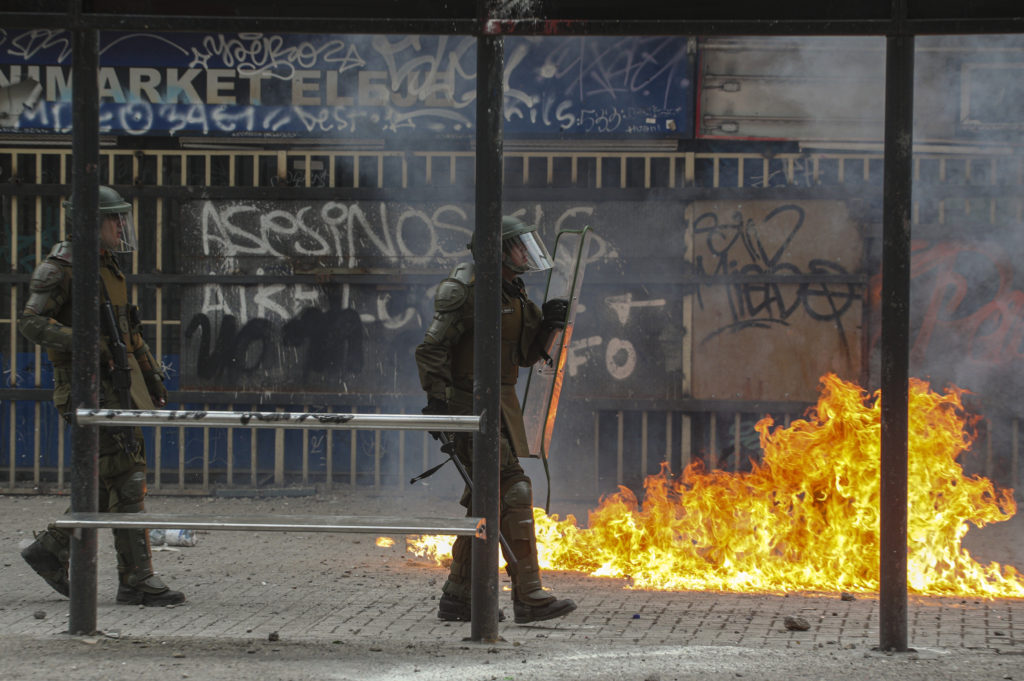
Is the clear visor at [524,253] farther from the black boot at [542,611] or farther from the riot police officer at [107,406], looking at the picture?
the riot police officer at [107,406]

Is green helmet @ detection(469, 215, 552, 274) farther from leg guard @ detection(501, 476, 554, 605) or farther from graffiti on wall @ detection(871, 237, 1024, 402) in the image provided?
graffiti on wall @ detection(871, 237, 1024, 402)

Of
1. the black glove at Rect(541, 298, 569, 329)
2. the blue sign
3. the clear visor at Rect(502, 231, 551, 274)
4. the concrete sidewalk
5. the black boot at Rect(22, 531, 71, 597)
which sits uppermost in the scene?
the blue sign

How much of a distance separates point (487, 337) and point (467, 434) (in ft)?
2.81

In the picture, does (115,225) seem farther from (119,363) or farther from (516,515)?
(516,515)

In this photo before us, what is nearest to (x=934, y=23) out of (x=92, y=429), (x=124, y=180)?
(x=92, y=429)

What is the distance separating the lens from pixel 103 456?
5.98m

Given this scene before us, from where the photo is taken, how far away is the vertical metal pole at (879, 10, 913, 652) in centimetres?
485

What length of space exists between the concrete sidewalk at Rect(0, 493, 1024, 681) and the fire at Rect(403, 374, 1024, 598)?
225 millimetres

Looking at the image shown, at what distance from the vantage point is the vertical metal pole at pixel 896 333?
4.85 m

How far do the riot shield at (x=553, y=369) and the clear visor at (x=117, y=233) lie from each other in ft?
7.05

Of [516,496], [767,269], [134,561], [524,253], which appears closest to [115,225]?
[134,561]

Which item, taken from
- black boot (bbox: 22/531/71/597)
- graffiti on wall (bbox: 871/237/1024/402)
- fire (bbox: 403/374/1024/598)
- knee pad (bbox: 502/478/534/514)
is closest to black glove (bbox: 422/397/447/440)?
knee pad (bbox: 502/478/534/514)

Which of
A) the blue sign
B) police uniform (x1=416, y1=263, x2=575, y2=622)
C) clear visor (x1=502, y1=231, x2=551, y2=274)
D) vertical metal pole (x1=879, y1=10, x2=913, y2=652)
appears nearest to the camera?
vertical metal pole (x1=879, y1=10, x2=913, y2=652)

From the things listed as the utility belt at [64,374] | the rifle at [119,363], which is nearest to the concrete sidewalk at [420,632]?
the rifle at [119,363]
